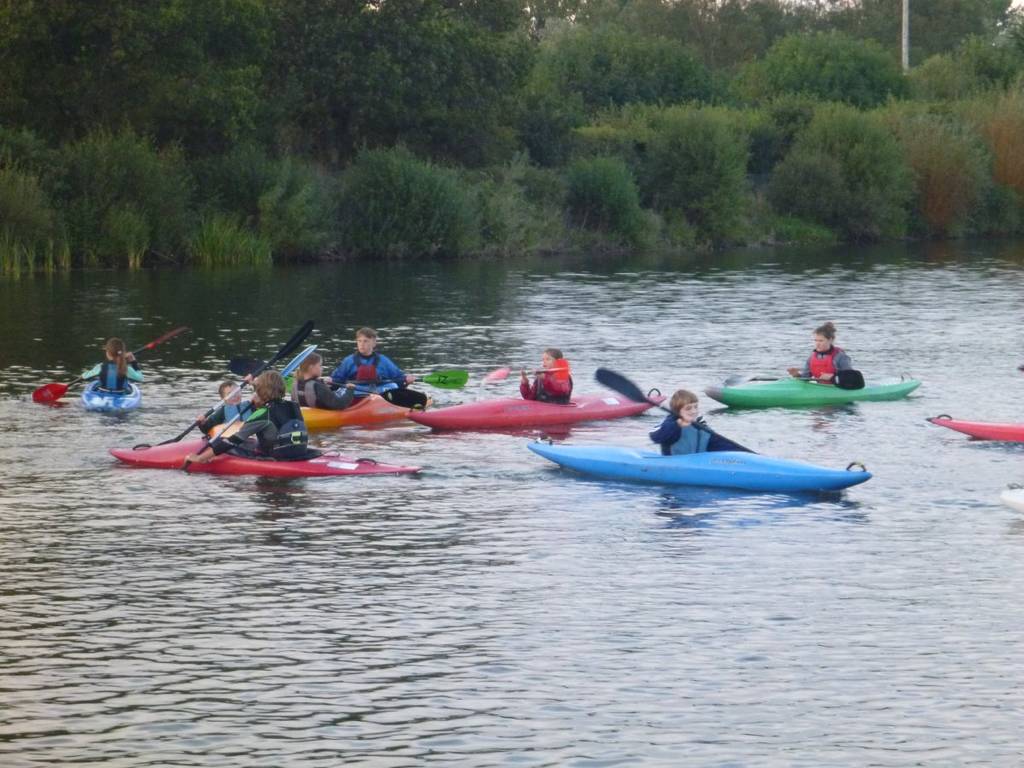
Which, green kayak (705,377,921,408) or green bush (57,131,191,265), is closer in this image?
green kayak (705,377,921,408)

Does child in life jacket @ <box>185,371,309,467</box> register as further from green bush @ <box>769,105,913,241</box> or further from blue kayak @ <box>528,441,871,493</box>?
green bush @ <box>769,105,913,241</box>

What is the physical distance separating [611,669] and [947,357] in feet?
59.0

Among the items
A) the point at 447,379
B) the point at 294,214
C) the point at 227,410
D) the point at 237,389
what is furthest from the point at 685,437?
the point at 294,214

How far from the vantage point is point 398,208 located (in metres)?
49.2

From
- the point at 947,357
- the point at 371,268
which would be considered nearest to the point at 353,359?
the point at 947,357

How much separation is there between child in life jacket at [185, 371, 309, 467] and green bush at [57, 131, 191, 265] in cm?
2801

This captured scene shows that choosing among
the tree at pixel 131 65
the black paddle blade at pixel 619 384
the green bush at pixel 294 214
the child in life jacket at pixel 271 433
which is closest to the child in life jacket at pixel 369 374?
the black paddle blade at pixel 619 384

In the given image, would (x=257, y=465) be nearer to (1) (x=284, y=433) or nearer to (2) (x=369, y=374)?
(1) (x=284, y=433)

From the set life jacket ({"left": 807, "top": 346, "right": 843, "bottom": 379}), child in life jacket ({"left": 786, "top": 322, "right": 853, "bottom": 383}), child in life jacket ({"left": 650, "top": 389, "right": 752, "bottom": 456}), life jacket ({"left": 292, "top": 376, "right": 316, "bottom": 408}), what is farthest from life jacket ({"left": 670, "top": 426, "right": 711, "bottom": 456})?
life jacket ({"left": 807, "top": 346, "right": 843, "bottom": 379})

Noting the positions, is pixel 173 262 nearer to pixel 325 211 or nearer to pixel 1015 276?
pixel 325 211

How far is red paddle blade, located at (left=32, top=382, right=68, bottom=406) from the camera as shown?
21891 millimetres

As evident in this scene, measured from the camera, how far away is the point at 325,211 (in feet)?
160

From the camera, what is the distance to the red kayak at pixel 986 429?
62.1 ft

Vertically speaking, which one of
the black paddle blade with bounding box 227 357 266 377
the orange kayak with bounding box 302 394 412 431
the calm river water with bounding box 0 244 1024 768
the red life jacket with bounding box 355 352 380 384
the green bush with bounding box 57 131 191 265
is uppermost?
the green bush with bounding box 57 131 191 265
